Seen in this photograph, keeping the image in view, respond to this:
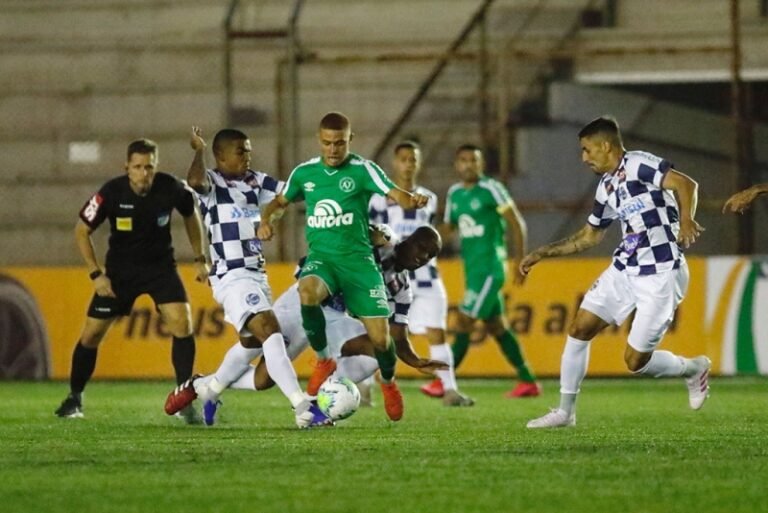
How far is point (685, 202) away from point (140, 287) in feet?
12.9

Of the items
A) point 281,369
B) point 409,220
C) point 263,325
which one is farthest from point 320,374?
point 409,220

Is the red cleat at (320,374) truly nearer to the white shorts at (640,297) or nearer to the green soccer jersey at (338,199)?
the green soccer jersey at (338,199)

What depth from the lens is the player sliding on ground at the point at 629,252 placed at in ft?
32.4

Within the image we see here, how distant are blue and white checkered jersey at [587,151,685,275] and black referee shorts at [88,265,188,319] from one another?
3.08 m

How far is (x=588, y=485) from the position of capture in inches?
268

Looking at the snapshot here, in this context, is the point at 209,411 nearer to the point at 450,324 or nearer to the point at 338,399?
the point at 338,399

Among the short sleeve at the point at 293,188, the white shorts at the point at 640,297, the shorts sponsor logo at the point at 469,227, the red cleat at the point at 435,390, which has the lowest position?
the red cleat at the point at 435,390

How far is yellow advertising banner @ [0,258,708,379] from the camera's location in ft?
57.1

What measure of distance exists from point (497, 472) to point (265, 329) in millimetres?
3214

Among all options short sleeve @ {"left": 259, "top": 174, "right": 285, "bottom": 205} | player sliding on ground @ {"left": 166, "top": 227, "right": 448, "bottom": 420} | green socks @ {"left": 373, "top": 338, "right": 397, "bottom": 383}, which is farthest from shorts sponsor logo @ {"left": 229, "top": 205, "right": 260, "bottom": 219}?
green socks @ {"left": 373, "top": 338, "right": 397, "bottom": 383}

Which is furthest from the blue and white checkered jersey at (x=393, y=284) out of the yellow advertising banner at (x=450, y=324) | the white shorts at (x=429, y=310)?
the yellow advertising banner at (x=450, y=324)

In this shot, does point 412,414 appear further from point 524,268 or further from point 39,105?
point 39,105

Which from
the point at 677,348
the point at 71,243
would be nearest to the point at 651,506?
the point at 677,348

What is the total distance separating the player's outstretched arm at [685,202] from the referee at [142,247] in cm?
328
